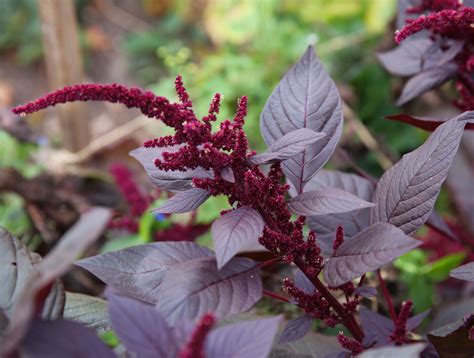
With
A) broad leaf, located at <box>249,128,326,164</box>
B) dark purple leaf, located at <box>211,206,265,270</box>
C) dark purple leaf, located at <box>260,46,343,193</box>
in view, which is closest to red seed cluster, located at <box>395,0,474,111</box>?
dark purple leaf, located at <box>260,46,343,193</box>

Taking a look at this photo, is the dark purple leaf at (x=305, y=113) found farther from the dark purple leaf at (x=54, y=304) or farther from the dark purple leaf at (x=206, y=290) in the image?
the dark purple leaf at (x=54, y=304)

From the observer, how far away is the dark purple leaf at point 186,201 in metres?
0.63

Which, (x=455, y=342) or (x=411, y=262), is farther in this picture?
(x=411, y=262)

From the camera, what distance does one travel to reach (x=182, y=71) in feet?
7.48

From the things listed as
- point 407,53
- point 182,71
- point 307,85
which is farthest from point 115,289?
point 182,71

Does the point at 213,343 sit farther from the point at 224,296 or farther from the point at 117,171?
the point at 117,171

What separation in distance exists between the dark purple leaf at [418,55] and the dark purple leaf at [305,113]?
0.77 feet

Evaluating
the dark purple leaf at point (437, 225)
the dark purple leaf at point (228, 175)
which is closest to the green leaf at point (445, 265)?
the dark purple leaf at point (437, 225)

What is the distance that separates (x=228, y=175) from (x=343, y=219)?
0.99 ft

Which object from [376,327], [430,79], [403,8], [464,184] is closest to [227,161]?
[376,327]

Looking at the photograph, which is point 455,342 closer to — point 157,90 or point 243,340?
point 243,340

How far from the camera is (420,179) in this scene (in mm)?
667

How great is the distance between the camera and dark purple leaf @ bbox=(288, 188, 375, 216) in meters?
0.59

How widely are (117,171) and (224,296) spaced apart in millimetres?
779
